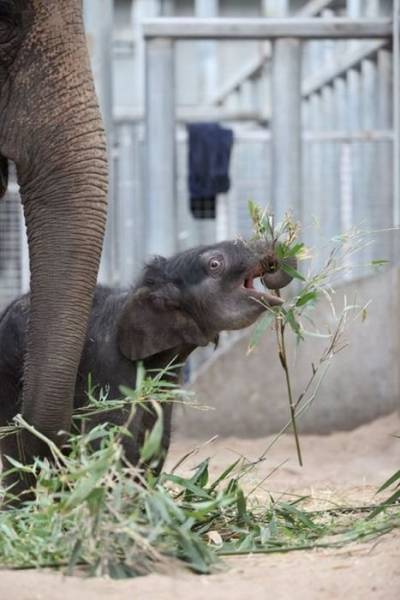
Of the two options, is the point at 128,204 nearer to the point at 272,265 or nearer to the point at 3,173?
the point at 272,265

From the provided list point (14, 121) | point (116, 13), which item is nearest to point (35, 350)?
point (14, 121)

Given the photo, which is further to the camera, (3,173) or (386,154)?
(386,154)

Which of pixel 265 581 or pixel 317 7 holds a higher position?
pixel 317 7

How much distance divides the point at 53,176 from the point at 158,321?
6.42 feet

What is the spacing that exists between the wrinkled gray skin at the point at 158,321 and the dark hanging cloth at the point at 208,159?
22.4ft

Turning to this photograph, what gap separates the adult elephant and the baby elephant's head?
62.4 inches

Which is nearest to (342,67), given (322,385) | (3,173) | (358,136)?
(358,136)

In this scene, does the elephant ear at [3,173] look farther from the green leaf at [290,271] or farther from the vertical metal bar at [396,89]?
the vertical metal bar at [396,89]

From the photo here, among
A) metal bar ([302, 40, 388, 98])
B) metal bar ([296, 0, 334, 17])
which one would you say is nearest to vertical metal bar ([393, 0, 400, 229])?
metal bar ([302, 40, 388, 98])

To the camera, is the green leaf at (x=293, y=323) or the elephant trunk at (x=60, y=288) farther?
the green leaf at (x=293, y=323)

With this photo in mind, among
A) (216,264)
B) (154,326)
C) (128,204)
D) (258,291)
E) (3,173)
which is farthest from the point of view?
(128,204)

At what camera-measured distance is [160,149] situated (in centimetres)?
1473

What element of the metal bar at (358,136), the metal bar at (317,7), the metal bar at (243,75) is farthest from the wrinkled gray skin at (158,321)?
the metal bar at (243,75)

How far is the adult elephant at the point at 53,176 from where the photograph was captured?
6.25 metres
